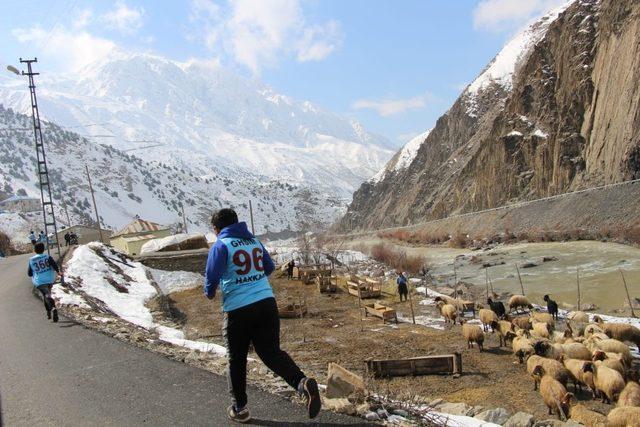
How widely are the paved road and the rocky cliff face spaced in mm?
48713

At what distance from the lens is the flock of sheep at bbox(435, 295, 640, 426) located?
8.84 m

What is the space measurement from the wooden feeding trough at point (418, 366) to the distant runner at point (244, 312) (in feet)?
21.5

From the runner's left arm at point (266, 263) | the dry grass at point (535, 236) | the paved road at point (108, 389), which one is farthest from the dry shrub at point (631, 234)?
the runner's left arm at point (266, 263)

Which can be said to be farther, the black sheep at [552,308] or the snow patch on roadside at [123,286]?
the black sheep at [552,308]

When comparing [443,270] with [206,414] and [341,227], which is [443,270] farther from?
[341,227]

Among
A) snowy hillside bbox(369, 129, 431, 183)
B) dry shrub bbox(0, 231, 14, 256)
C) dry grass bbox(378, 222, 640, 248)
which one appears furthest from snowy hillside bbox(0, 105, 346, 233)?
dry grass bbox(378, 222, 640, 248)

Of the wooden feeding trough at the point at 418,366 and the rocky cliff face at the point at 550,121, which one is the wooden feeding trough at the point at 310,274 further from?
the rocky cliff face at the point at 550,121

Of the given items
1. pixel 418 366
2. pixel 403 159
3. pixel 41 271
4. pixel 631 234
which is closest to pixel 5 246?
pixel 41 271

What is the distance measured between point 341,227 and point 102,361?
116m

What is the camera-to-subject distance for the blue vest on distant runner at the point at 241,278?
195 inches

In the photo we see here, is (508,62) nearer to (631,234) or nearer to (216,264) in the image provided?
(631,234)

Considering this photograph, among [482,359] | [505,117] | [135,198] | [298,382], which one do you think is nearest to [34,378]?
[298,382]

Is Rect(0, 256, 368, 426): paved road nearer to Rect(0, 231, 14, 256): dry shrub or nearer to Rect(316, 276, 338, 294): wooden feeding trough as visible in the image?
Rect(316, 276, 338, 294): wooden feeding trough

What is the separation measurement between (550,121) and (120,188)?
8601cm
